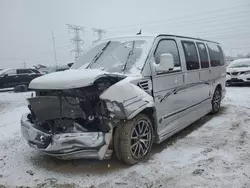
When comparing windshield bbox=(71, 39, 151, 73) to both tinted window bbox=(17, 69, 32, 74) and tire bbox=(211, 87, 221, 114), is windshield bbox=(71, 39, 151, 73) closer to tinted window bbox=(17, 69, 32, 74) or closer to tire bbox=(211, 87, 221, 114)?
tire bbox=(211, 87, 221, 114)

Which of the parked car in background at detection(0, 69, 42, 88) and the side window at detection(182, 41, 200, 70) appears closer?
the side window at detection(182, 41, 200, 70)

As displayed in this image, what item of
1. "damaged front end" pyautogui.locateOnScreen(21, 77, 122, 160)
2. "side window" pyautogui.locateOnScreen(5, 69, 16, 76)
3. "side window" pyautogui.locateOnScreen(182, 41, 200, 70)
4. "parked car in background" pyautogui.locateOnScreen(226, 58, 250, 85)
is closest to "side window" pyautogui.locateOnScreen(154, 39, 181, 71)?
"side window" pyautogui.locateOnScreen(182, 41, 200, 70)

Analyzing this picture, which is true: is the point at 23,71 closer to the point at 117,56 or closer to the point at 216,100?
the point at 216,100

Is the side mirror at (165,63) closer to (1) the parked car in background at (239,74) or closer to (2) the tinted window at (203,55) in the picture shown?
(2) the tinted window at (203,55)

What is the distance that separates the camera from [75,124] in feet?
12.0

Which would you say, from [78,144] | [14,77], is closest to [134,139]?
[78,144]

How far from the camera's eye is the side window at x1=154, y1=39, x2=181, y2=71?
4.60 meters

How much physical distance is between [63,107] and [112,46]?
170cm

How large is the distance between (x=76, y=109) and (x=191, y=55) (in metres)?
3.01

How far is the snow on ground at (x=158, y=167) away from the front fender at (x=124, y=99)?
0.83m

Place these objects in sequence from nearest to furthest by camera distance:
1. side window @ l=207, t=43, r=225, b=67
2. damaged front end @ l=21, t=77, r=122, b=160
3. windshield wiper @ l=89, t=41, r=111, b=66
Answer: damaged front end @ l=21, t=77, r=122, b=160 → windshield wiper @ l=89, t=41, r=111, b=66 → side window @ l=207, t=43, r=225, b=67

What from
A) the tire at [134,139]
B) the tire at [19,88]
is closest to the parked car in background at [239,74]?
the tire at [134,139]

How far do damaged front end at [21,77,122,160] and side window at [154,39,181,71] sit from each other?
41.4 inches

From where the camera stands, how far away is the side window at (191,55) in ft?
17.8
